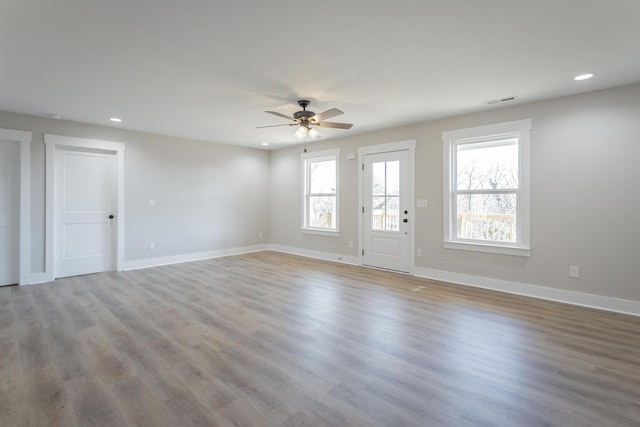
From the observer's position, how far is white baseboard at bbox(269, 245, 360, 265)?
20.2 ft

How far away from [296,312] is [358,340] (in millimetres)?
913

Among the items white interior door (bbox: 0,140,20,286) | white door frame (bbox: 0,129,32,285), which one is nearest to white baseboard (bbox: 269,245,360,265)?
white door frame (bbox: 0,129,32,285)

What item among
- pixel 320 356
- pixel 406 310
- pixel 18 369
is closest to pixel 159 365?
pixel 18 369

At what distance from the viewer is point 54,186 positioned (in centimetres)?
486

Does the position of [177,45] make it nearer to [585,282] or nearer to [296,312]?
[296,312]

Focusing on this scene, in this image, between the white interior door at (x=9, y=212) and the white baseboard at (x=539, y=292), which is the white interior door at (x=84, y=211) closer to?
the white interior door at (x=9, y=212)

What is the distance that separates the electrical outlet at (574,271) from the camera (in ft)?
12.4

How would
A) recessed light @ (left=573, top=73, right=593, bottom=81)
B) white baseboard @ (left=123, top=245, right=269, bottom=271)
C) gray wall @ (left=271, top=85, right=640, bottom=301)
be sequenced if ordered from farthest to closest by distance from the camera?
white baseboard @ (left=123, top=245, right=269, bottom=271), gray wall @ (left=271, top=85, right=640, bottom=301), recessed light @ (left=573, top=73, right=593, bottom=81)

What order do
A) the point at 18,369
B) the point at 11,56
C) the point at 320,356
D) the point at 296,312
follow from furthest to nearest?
the point at 296,312 → the point at 11,56 → the point at 320,356 → the point at 18,369

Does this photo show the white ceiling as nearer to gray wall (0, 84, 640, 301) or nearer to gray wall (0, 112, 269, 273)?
gray wall (0, 84, 640, 301)

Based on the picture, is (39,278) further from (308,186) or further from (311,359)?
(308,186)

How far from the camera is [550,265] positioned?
12.9ft

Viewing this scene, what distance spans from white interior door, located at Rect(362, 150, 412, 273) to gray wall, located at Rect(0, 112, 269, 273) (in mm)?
2967

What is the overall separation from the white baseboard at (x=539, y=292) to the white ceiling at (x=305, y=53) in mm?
2421
